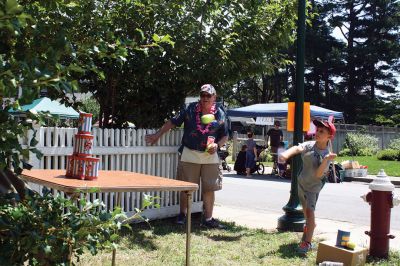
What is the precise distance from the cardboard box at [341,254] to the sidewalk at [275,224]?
127 centimetres

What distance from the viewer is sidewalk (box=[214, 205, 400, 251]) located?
6.86 m

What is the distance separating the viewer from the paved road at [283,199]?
945 cm

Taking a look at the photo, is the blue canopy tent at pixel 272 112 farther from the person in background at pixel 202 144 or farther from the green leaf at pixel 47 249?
the green leaf at pixel 47 249

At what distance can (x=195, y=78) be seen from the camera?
7.23m

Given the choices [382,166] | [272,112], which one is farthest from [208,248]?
[382,166]

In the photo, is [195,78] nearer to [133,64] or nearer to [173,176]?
[133,64]

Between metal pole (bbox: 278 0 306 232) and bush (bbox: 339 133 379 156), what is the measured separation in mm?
19984

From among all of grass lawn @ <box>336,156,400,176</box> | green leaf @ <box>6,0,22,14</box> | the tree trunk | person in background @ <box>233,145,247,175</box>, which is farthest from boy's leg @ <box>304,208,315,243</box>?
the tree trunk

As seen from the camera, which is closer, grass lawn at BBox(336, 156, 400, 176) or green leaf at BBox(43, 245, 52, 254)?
green leaf at BBox(43, 245, 52, 254)

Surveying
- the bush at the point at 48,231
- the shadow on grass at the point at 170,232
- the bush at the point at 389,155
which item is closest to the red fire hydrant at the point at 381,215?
the shadow on grass at the point at 170,232

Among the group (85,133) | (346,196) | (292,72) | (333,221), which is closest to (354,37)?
(292,72)

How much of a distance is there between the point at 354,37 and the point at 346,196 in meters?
39.4

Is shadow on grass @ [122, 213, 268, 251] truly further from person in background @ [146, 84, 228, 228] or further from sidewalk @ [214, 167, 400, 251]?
sidewalk @ [214, 167, 400, 251]

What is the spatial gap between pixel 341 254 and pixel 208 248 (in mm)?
1472
